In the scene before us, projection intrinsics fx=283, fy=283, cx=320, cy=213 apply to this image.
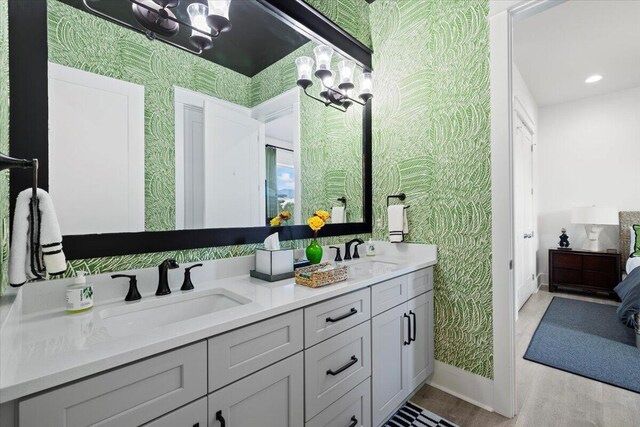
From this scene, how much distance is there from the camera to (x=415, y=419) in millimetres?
1628

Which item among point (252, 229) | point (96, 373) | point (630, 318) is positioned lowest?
point (630, 318)

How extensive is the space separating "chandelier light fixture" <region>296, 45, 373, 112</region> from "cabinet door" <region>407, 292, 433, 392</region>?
149 centimetres

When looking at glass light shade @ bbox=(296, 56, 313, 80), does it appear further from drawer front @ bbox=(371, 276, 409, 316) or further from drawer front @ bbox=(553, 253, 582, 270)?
drawer front @ bbox=(553, 253, 582, 270)

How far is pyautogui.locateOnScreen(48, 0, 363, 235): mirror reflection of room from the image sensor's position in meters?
1.06

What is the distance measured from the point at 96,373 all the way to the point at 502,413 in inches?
80.8

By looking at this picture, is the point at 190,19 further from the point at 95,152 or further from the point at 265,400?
the point at 265,400

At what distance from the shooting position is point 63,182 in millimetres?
1045

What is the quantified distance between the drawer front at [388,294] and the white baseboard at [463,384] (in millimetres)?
673

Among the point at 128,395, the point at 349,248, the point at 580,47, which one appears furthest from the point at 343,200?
the point at 580,47

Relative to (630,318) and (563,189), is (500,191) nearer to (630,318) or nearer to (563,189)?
(630,318)

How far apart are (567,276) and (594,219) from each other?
0.86 metres

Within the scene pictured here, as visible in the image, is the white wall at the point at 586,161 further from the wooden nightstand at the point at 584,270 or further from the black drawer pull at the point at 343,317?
the black drawer pull at the point at 343,317

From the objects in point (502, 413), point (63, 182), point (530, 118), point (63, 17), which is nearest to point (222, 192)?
point (63, 182)

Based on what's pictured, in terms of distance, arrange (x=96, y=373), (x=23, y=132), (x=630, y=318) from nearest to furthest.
A: (x=96, y=373)
(x=23, y=132)
(x=630, y=318)
